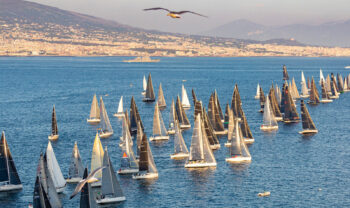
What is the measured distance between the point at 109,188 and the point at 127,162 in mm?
11291

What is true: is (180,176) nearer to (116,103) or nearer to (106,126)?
(106,126)

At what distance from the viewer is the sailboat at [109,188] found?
5591 centimetres

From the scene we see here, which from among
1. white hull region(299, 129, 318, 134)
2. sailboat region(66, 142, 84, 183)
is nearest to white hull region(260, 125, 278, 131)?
white hull region(299, 129, 318, 134)

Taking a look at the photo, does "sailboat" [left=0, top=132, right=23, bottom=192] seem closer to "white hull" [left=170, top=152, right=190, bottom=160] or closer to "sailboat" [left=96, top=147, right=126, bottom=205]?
"sailboat" [left=96, top=147, right=126, bottom=205]

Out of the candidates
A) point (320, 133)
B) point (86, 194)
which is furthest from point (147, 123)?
point (86, 194)

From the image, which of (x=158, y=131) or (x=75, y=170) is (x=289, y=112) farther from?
(x=75, y=170)

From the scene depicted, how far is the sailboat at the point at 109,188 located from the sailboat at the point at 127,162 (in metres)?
10.0

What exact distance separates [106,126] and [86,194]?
1919 inches

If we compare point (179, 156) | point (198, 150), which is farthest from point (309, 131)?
point (198, 150)

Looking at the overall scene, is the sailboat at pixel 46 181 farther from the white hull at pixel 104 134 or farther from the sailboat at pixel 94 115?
the sailboat at pixel 94 115

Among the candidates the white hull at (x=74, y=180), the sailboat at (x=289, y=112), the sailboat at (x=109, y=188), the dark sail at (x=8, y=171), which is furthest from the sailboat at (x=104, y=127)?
the sailboat at (x=109, y=188)

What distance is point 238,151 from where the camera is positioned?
74000 millimetres

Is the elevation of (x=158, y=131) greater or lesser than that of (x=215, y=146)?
greater

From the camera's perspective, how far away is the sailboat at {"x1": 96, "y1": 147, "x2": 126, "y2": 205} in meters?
55.9
